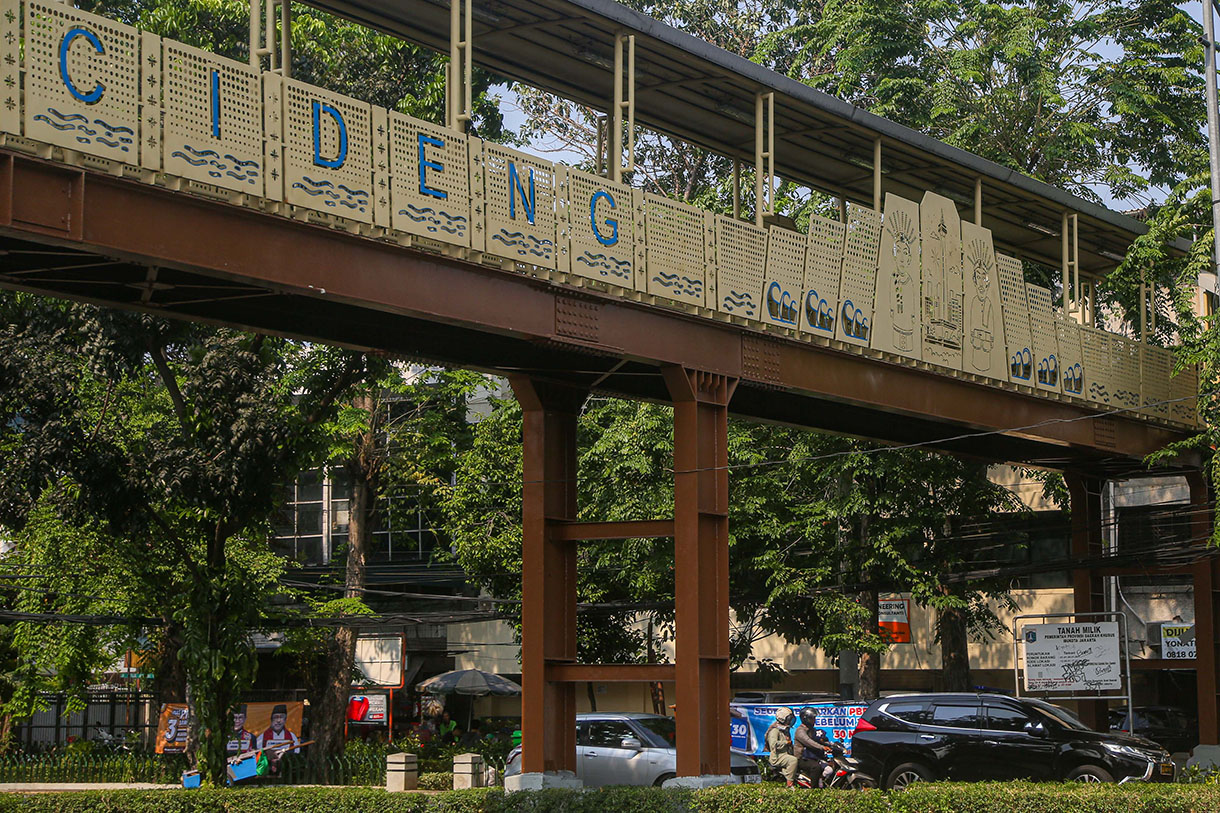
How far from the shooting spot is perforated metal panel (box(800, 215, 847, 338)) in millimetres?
Answer: 20953

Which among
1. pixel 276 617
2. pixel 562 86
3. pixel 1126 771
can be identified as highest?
pixel 562 86

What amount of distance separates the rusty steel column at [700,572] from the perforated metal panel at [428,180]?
13.7 ft

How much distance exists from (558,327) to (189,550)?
52.2 ft

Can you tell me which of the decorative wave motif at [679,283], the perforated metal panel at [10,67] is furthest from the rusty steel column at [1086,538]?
the perforated metal panel at [10,67]

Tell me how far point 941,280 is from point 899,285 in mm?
1193

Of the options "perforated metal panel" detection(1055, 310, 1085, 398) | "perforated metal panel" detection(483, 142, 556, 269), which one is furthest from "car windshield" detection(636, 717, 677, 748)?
"perforated metal panel" detection(483, 142, 556, 269)

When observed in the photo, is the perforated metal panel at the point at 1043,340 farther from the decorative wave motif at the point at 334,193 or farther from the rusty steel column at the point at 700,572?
→ the decorative wave motif at the point at 334,193

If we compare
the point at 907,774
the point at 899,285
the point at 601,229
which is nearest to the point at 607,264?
the point at 601,229

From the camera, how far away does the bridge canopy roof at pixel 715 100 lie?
1956 centimetres

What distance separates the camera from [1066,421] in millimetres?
24859

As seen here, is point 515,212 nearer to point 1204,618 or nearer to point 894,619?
point 894,619

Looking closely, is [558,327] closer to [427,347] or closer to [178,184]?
[427,347]

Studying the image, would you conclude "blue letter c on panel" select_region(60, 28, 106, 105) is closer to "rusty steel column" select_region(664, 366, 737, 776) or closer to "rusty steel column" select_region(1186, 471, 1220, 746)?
"rusty steel column" select_region(664, 366, 737, 776)

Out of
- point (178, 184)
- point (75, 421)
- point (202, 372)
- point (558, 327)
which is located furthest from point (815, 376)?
point (75, 421)
